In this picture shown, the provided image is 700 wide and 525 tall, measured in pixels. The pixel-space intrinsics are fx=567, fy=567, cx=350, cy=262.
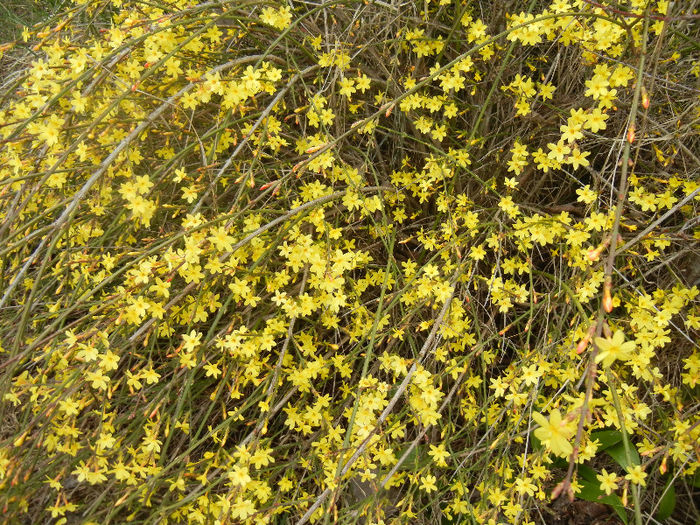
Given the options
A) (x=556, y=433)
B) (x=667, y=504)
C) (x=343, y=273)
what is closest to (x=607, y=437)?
(x=667, y=504)

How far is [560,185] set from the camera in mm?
2748

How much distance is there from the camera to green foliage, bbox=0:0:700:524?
75.8 inches

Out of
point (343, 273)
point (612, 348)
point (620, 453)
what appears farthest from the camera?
point (343, 273)

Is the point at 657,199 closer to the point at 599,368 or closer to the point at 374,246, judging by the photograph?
the point at 599,368

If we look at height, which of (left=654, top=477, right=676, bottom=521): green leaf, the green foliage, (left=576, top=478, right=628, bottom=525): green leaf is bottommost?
(left=654, top=477, right=676, bottom=521): green leaf

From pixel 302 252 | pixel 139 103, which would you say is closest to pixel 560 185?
pixel 302 252

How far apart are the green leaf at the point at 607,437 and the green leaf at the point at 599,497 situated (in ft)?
0.51

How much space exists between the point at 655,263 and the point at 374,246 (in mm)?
1247

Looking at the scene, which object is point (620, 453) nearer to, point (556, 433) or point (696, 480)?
point (696, 480)

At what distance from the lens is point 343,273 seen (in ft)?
7.50

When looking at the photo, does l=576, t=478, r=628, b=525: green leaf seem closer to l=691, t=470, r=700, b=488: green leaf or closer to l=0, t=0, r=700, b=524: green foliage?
l=0, t=0, r=700, b=524: green foliage

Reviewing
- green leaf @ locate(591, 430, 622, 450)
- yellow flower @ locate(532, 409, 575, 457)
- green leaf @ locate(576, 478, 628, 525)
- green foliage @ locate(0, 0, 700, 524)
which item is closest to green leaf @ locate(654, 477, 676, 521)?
green foliage @ locate(0, 0, 700, 524)

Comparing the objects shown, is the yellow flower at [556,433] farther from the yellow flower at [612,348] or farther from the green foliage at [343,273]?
the green foliage at [343,273]

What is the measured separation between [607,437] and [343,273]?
1201 millimetres
